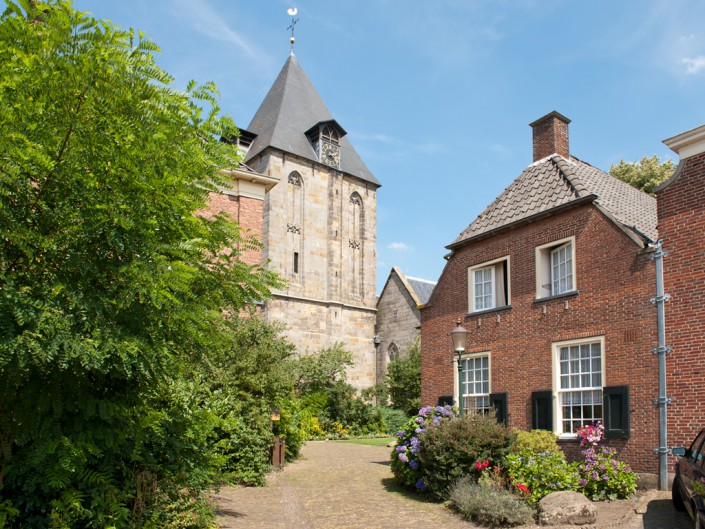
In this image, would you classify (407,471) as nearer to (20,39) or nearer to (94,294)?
(94,294)

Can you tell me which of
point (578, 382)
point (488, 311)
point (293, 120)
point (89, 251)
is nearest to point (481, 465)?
point (578, 382)

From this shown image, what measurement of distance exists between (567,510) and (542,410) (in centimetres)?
448

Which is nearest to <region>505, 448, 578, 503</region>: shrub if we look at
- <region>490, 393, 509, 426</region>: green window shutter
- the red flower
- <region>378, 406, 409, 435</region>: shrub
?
the red flower

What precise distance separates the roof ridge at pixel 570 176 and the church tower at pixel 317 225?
23070 mm

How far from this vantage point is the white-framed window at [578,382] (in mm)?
13305

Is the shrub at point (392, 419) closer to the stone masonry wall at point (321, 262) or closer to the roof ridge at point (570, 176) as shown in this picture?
the stone masonry wall at point (321, 262)

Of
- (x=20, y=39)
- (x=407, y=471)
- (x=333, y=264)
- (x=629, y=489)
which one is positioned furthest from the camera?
(x=333, y=264)

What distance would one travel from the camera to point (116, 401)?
21.4 ft

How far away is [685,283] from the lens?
11.8m

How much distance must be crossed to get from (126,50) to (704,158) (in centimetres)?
1045

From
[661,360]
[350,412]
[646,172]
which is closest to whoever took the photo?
[661,360]

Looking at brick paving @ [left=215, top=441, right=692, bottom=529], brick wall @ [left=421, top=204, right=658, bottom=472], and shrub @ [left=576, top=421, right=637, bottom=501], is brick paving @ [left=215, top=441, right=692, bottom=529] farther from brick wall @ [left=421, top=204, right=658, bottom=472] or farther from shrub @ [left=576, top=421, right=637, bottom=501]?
brick wall @ [left=421, top=204, right=658, bottom=472]

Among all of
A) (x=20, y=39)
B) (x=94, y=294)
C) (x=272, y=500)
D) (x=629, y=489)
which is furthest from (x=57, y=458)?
(x=629, y=489)

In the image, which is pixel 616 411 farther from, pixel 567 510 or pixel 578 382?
pixel 567 510
